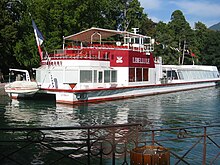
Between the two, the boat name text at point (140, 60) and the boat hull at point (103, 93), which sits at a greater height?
the boat name text at point (140, 60)

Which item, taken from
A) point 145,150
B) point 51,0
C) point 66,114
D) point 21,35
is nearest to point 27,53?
point 21,35

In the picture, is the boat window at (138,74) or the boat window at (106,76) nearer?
the boat window at (106,76)

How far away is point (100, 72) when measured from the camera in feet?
82.5

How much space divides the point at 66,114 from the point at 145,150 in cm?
1335

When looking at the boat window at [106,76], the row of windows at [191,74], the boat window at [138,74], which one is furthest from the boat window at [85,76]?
the row of windows at [191,74]

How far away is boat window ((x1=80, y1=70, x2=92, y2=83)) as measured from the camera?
78.6ft

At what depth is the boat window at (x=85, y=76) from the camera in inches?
943

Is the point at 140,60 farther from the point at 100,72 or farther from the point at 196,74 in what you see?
the point at 196,74

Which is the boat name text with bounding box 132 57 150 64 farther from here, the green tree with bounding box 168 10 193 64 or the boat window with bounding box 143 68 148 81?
the green tree with bounding box 168 10 193 64

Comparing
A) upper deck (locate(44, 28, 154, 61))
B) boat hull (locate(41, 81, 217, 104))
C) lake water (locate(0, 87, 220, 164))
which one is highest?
upper deck (locate(44, 28, 154, 61))

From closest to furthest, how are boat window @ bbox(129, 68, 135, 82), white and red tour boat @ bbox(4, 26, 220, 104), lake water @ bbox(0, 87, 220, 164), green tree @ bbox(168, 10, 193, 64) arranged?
lake water @ bbox(0, 87, 220, 164)
white and red tour boat @ bbox(4, 26, 220, 104)
boat window @ bbox(129, 68, 135, 82)
green tree @ bbox(168, 10, 193, 64)

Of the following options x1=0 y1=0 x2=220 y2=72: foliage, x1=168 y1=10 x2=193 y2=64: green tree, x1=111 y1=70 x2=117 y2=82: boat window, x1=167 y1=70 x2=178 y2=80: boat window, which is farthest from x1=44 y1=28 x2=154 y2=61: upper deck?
x1=168 y1=10 x2=193 y2=64: green tree

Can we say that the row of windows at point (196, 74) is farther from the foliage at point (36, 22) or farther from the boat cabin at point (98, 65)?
the boat cabin at point (98, 65)

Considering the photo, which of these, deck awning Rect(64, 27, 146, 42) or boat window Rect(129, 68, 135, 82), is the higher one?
deck awning Rect(64, 27, 146, 42)
